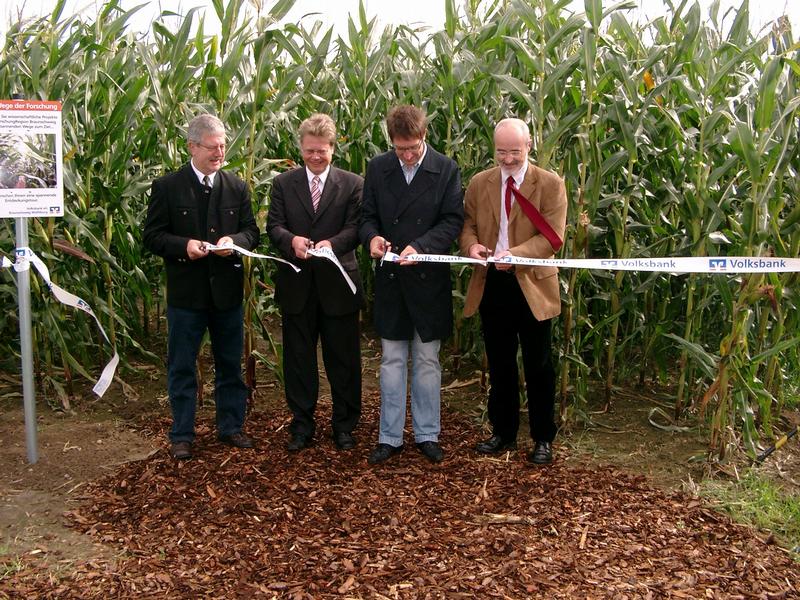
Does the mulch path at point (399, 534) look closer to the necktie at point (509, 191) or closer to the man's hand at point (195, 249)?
the man's hand at point (195, 249)

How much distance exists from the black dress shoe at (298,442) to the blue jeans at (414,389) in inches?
18.0

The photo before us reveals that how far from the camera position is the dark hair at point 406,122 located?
4.23m

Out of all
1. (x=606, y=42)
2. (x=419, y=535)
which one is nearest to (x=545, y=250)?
(x=606, y=42)

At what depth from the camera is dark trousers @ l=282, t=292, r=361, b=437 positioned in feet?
15.5

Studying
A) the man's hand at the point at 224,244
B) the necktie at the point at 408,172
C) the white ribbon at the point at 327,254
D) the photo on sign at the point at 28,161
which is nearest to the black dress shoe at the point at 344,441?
the white ribbon at the point at 327,254

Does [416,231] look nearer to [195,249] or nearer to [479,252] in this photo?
[479,252]

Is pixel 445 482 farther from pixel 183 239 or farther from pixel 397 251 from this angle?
pixel 183 239

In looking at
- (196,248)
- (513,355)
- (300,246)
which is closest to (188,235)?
(196,248)

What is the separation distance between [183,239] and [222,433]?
4.14ft

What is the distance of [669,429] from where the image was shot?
17.2 feet

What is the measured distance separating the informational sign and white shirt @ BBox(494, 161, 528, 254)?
249 cm

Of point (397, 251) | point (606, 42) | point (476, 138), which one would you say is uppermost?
point (606, 42)

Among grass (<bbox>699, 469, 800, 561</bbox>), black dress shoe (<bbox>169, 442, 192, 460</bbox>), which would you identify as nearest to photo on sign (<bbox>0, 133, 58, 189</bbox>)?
black dress shoe (<bbox>169, 442, 192, 460</bbox>)

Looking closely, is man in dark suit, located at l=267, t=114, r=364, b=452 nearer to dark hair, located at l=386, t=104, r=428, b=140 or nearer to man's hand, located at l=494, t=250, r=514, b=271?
dark hair, located at l=386, t=104, r=428, b=140
